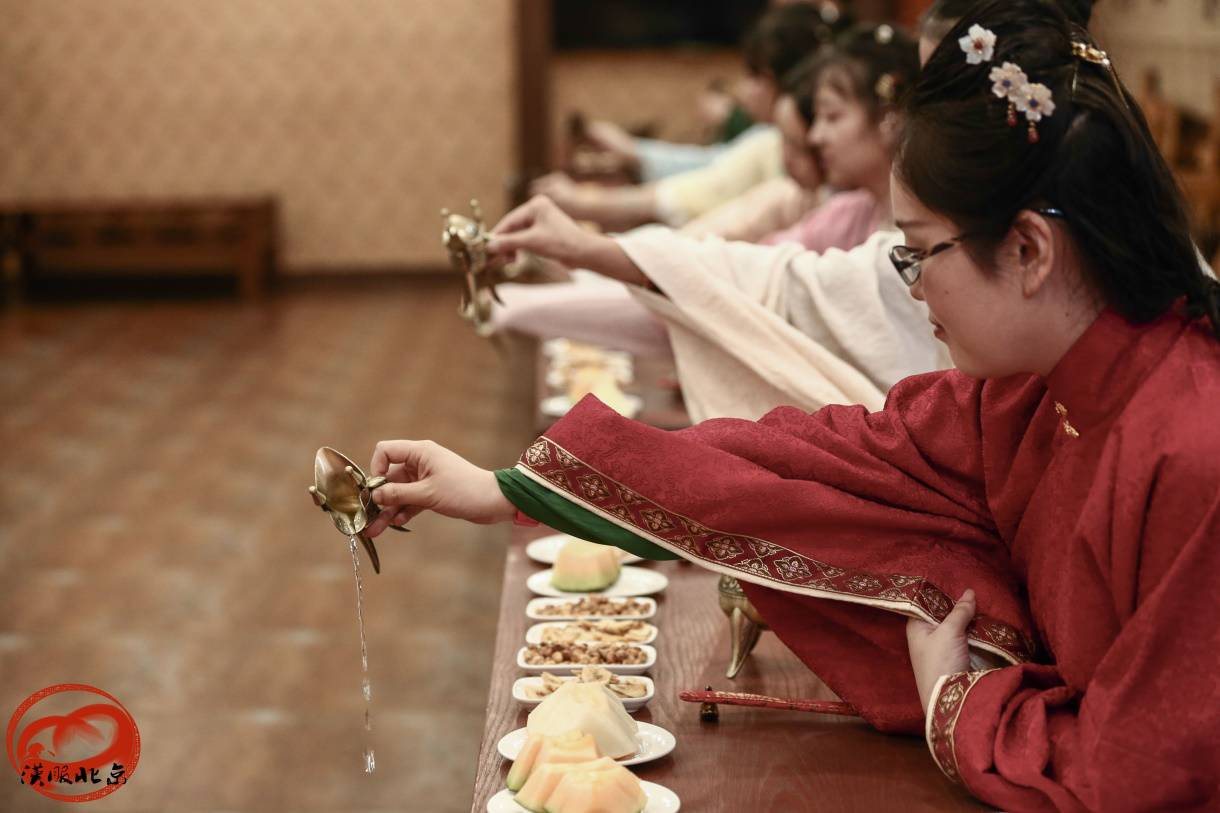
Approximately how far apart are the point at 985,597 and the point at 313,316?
6.89 metres

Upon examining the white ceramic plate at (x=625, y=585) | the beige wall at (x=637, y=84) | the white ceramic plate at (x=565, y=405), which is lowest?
the beige wall at (x=637, y=84)

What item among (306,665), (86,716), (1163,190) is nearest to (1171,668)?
(1163,190)

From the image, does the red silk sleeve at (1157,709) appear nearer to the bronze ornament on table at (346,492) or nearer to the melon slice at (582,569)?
the bronze ornament on table at (346,492)

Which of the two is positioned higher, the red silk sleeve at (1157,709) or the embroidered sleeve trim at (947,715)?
the red silk sleeve at (1157,709)

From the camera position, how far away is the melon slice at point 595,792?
52.2 inches

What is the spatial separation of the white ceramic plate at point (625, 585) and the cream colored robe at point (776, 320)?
1.11ft

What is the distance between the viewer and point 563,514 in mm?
1501

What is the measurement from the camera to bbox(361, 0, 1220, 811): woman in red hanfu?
1.21 metres

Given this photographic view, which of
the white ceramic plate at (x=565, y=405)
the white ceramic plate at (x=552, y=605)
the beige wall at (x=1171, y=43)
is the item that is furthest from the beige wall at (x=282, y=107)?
the white ceramic plate at (x=552, y=605)

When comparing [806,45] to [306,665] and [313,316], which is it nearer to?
[306,665]

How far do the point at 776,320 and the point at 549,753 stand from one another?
1.04m

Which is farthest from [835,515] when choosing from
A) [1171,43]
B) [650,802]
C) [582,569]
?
[1171,43]

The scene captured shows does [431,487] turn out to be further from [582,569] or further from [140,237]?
[140,237]

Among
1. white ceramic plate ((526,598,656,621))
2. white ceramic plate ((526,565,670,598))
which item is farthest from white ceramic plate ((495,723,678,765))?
white ceramic plate ((526,565,670,598))
